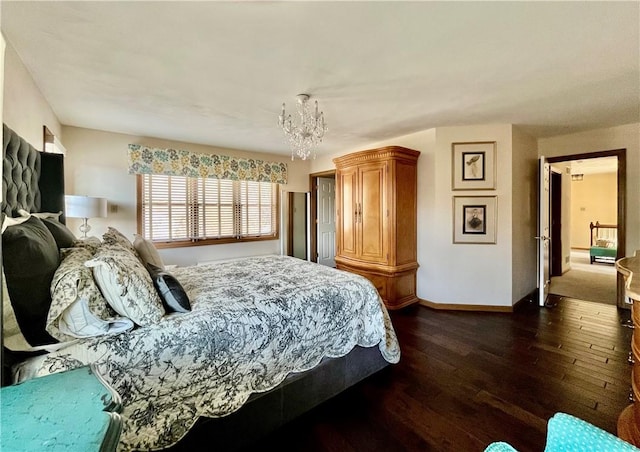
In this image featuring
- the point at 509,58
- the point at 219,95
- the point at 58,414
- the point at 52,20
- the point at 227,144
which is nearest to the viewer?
the point at 58,414

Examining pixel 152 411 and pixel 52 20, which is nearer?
pixel 152 411

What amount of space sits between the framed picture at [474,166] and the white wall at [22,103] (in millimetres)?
4221

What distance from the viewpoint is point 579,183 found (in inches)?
338

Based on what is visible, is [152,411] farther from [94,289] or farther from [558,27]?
[558,27]

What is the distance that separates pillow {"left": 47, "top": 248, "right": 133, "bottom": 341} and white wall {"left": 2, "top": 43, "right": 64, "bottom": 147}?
1.26m

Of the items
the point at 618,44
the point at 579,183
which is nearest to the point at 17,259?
the point at 618,44

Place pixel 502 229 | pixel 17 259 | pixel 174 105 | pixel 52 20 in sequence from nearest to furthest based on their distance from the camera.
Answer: pixel 17 259 → pixel 52 20 → pixel 174 105 → pixel 502 229

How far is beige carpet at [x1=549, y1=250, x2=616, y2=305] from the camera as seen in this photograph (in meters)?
4.17

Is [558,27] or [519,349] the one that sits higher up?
[558,27]

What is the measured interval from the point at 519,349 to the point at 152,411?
9.82 ft

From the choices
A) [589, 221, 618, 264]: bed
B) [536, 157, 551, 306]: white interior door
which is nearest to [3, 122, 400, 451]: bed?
[536, 157, 551, 306]: white interior door

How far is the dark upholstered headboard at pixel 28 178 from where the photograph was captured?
155 cm

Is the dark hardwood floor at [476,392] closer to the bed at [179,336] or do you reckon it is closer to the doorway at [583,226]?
the bed at [179,336]

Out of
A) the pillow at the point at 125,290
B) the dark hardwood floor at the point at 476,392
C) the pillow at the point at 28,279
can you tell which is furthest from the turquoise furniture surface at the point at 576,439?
the pillow at the point at 28,279
